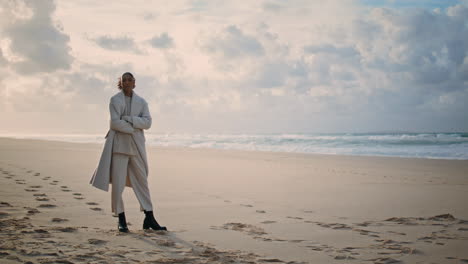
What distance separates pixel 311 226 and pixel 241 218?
1.07m

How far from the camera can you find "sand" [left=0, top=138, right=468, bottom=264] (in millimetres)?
3822

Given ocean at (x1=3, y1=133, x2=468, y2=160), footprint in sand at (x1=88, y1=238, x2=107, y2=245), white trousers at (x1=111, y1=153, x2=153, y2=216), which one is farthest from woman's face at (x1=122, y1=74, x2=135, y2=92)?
ocean at (x1=3, y1=133, x2=468, y2=160)

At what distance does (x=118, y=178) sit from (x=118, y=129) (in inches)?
24.2

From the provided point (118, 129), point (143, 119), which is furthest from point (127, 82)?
point (118, 129)

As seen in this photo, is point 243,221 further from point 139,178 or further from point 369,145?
point 369,145

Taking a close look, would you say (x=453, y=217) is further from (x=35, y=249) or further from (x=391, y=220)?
(x=35, y=249)

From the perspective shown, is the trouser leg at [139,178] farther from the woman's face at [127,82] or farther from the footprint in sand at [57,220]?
the footprint in sand at [57,220]

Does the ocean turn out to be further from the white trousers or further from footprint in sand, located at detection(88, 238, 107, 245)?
footprint in sand, located at detection(88, 238, 107, 245)

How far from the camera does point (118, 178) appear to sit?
15.7 feet

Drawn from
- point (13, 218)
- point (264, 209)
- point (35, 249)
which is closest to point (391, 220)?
point (264, 209)

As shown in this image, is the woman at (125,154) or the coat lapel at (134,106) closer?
the woman at (125,154)

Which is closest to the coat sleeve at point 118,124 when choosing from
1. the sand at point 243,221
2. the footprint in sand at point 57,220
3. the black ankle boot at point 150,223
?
the black ankle boot at point 150,223

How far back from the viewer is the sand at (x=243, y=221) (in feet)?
12.5

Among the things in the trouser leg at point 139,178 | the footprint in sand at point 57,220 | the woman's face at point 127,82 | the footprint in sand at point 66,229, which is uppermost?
the woman's face at point 127,82
